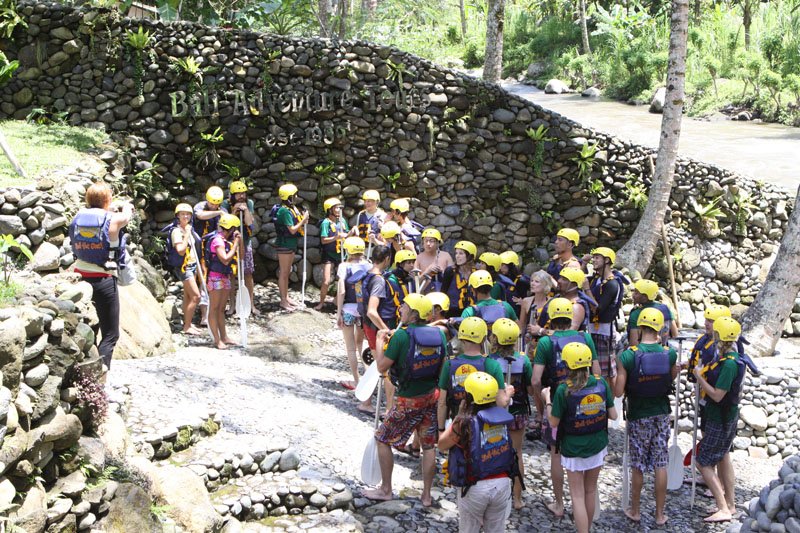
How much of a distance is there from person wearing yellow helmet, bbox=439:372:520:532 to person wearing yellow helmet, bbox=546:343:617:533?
2.36 feet

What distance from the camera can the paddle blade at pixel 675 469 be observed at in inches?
303

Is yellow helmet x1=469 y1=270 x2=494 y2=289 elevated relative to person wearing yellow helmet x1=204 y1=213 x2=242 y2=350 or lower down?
elevated

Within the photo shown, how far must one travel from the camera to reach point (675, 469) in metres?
7.71

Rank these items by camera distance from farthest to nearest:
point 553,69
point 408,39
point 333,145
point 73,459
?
point 553,69
point 408,39
point 333,145
point 73,459

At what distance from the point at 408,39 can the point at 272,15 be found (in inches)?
106

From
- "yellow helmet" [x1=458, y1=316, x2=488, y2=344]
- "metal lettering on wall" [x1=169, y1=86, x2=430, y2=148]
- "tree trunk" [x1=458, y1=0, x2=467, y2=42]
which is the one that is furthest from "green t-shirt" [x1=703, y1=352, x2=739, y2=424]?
"tree trunk" [x1=458, y1=0, x2=467, y2=42]

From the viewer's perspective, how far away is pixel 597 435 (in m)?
6.29

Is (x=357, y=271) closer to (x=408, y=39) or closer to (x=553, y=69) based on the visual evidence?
(x=408, y=39)

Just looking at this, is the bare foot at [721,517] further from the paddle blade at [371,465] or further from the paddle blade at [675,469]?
the paddle blade at [371,465]

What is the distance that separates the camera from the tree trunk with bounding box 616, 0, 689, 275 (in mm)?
12002

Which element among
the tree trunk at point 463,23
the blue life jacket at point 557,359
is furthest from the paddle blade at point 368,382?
the tree trunk at point 463,23

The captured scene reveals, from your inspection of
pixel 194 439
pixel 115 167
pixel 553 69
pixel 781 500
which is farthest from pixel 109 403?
pixel 553 69

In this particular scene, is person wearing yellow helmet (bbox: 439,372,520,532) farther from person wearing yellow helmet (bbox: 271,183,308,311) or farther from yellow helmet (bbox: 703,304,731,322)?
person wearing yellow helmet (bbox: 271,183,308,311)

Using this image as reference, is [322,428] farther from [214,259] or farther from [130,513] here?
[214,259]
